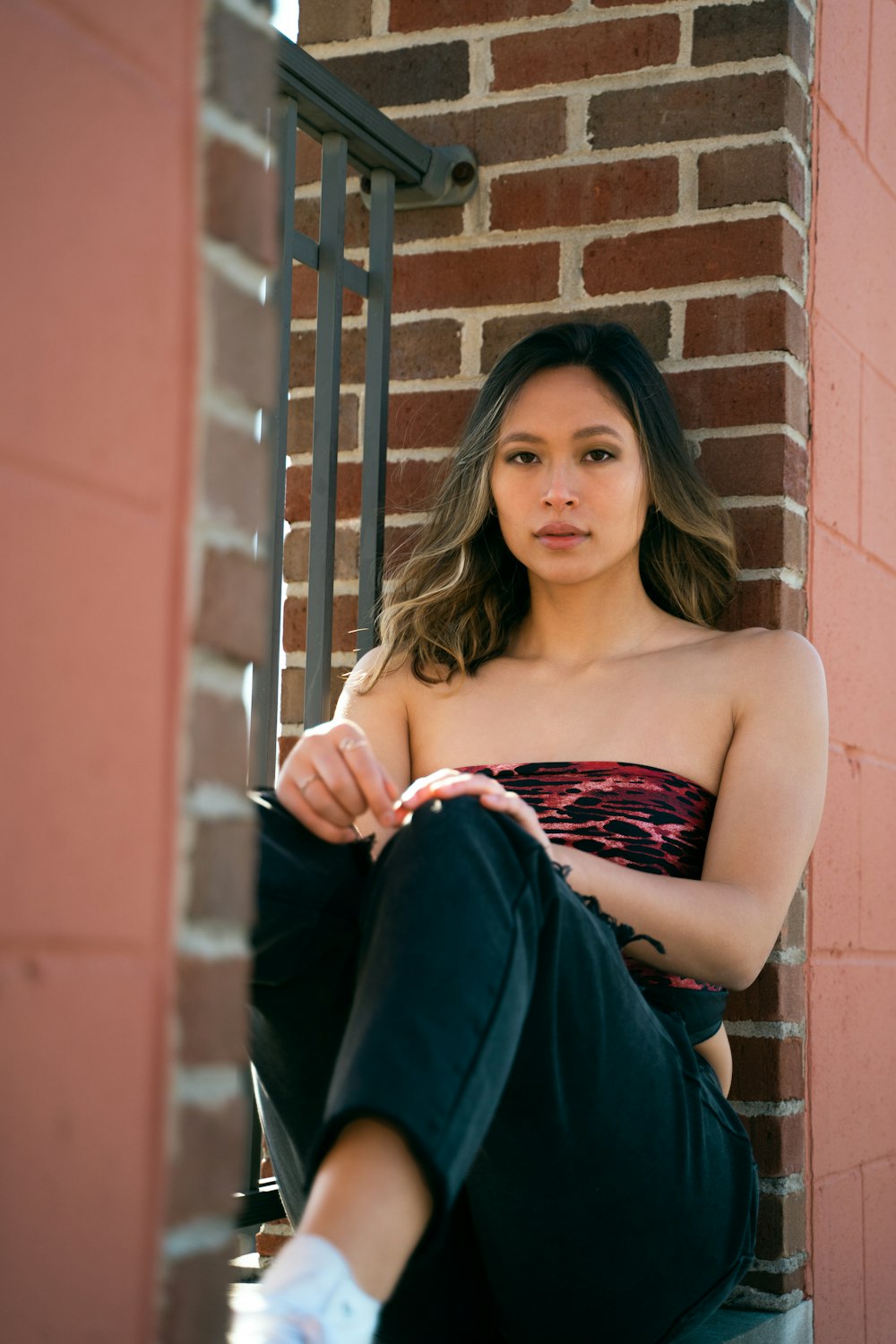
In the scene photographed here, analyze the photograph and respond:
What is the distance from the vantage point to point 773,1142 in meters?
2.26

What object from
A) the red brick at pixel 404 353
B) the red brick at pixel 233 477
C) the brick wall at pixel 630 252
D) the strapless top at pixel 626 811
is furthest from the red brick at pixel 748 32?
the red brick at pixel 233 477

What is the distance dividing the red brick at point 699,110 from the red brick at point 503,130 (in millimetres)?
72

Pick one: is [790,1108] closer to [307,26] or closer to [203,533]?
[203,533]

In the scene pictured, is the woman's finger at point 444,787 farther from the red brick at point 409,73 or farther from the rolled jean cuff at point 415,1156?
the red brick at point 409,73

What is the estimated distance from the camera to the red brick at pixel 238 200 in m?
0.92

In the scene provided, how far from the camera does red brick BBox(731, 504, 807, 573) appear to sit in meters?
2.35

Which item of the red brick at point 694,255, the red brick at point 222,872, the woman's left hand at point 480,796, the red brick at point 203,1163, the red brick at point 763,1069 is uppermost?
the red brick at point 694,255

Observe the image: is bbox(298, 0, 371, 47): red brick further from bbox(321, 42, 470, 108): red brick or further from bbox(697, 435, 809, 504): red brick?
bbox(697, 435, 809, 504): red brick

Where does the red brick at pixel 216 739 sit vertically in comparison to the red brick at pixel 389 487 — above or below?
below

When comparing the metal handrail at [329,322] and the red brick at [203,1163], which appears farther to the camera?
the metal handrail at [329,322]

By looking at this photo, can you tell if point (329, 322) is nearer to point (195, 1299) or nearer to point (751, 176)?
point (751, 176)

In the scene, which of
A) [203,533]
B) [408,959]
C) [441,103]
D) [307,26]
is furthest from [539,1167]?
[307,26]

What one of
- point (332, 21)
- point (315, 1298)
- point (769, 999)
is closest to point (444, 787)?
point (315, 1298)

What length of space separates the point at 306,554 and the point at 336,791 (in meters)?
1.18
